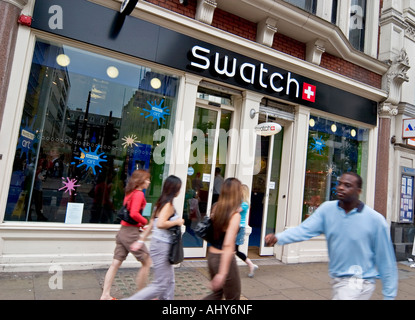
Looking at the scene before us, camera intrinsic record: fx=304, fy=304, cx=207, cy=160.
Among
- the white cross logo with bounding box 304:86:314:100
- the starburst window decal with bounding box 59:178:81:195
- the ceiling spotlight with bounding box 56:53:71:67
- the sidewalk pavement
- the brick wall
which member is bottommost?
the sidewalk pavement

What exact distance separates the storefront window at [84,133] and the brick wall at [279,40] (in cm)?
135

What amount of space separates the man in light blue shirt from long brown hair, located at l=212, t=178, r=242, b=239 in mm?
920

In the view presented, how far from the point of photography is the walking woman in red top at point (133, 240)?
3736 millimetres

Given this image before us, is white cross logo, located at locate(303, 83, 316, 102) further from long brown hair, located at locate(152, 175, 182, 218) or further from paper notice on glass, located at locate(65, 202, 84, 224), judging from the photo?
paper notice on glass, located at locate(65, 202, 84, 224)

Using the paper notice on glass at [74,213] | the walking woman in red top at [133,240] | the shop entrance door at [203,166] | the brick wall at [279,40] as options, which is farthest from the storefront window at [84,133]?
the walking woman in red top at [133,240]

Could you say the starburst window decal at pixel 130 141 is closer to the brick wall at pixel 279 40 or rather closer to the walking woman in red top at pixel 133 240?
the walking woman in red top at pixel 133 240

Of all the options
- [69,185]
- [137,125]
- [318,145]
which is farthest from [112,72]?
[318,145]

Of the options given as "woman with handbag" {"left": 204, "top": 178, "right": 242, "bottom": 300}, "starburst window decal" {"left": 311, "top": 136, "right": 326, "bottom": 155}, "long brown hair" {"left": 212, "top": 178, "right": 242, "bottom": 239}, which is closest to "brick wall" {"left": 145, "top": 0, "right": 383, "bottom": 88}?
"starburst window decal" {"left": 311, "top": 136, "right": 326, "bottom": 155}

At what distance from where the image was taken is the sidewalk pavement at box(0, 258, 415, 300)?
4.00m

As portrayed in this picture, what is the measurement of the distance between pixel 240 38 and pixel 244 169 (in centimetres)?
266

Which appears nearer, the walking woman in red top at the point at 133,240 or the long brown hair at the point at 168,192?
the long brown hair at the point at 168,192

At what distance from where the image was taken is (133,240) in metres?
3.80

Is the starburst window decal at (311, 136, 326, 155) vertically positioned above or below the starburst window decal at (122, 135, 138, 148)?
above

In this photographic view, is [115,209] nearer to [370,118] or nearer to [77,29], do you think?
[77,29]
